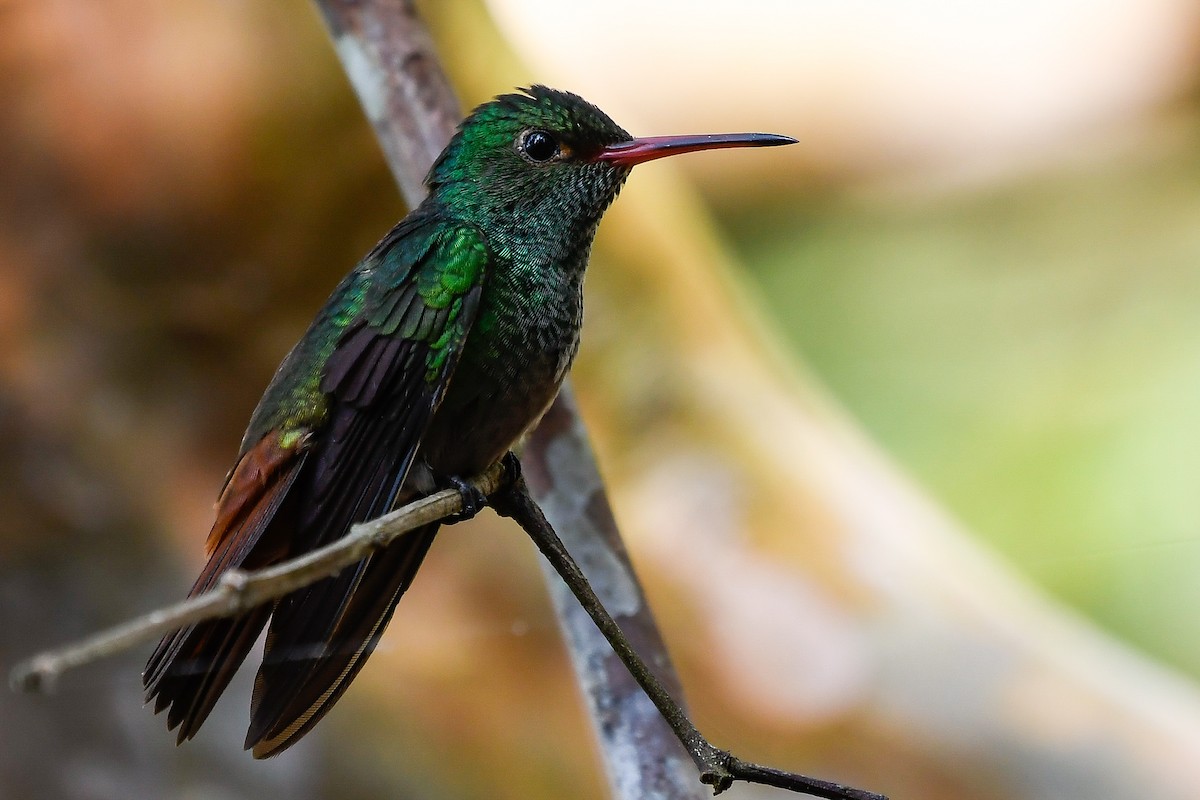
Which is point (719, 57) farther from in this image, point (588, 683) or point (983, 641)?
point (588, 683)

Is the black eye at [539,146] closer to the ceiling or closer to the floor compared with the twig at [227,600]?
closer to the ceiling

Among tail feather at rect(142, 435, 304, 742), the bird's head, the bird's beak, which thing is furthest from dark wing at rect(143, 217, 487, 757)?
the bird's beak

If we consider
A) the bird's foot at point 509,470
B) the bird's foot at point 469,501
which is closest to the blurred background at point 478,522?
the bird's foot at point 509,470

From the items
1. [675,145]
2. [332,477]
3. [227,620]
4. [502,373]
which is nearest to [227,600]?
[227,620]

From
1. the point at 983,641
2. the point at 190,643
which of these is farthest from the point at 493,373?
the point at 983,641

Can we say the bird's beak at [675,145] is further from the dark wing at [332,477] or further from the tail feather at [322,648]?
the tail feather at [322,648]

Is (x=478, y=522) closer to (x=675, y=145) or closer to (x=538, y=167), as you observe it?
(x=538, y=167)
